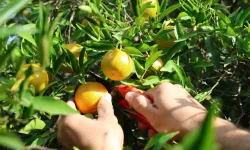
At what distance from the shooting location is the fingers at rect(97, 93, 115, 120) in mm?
1089

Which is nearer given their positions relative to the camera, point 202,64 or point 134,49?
point 134,49

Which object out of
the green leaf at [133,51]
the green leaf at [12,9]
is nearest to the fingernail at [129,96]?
the green leaf at [133,51]

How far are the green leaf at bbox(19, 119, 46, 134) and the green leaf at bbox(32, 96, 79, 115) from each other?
0.59 meters

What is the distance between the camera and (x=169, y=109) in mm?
1097

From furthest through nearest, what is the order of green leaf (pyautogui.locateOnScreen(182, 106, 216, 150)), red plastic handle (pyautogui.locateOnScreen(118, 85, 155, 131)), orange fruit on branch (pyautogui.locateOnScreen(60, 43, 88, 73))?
orange fruit on branch (pyautogui.locateOnScreen(60, 43, 88, 73)), red plastic handle (pyautogui.locateOnScreen(118, 85, 155, 131)), green leaf (pyautogui.locateOnScreen(182, 106, 216, 150))

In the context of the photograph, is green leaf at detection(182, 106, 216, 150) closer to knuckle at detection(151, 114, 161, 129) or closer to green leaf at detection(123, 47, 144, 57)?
knuckle at detection(151, 114, 161, 129)

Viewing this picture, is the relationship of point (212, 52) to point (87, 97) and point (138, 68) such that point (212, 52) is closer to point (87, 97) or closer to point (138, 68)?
point (138, 68)

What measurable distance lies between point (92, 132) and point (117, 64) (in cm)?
21

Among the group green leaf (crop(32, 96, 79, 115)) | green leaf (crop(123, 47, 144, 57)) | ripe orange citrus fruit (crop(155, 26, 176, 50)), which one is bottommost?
ripe orange citrus fruit (crop(155, 26, 176, 50))

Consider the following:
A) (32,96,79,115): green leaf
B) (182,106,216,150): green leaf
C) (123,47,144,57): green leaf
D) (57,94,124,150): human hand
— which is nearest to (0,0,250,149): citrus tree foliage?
(123,47,144,57): green leaf

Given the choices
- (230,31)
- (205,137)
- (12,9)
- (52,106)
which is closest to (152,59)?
(230,31)

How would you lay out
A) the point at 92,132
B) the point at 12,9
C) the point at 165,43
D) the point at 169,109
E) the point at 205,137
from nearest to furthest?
1. the point at 205,137
2. the point at 12,9
3. the point at 92,132
4. the point at 169,109
5. the point at 165,43

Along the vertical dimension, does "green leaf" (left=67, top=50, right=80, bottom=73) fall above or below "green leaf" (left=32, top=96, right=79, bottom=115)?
below

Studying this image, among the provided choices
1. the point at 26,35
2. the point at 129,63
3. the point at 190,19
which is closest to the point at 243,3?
the point at 190,19
